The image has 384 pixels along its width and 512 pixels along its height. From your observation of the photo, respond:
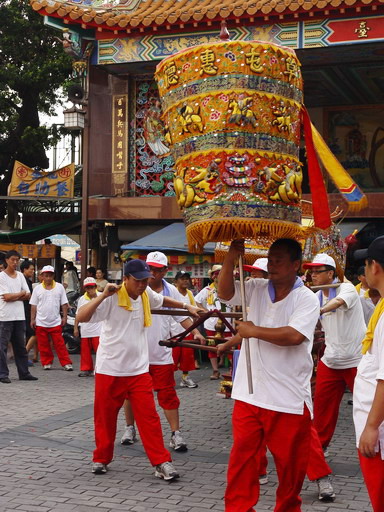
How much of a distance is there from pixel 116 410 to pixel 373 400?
316 cm

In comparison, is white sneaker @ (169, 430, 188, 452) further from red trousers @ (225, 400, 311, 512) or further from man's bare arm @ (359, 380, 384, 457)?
man's bare arm @ (359, 380, 384, 457)

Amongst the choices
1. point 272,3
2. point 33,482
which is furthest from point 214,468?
point 272,3

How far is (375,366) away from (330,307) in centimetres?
274

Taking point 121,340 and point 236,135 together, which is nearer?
point 236,135

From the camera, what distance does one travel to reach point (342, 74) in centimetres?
1777

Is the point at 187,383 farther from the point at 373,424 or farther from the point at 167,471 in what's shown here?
the point at 373,424

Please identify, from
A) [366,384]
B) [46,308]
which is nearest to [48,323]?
[46,308]

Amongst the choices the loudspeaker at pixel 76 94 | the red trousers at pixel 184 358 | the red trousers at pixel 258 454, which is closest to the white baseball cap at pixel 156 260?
the red trousers at pixel 258 454

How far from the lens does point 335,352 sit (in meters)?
6.97

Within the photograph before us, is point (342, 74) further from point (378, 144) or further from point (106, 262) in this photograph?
point (106, 262)

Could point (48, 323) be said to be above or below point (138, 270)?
below

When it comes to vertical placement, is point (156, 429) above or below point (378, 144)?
below

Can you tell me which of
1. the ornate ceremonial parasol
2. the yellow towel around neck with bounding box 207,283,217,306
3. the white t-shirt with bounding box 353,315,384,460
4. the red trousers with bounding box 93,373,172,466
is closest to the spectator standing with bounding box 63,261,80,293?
the yellow towel around neck with bounding box 207,283,217,306

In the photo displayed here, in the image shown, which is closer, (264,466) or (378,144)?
(264,466)
